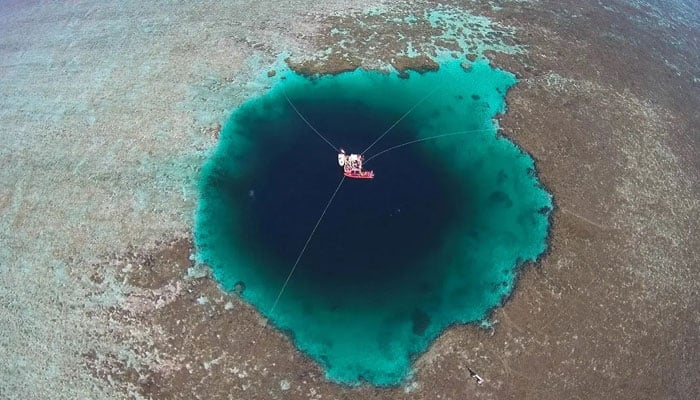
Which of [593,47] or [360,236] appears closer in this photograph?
[360,236]

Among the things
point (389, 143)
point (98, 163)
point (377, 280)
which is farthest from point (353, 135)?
point (98, 163)

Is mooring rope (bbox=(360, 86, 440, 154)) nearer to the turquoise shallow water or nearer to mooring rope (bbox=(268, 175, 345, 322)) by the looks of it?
the turquoise shallow water

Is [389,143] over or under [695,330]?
over

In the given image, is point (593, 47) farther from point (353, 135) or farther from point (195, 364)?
point (195, 364)

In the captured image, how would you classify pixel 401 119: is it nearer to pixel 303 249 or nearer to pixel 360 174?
pixel 360 174

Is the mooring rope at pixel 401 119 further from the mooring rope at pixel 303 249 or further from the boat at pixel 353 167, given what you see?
the mooring rope at pixel 303 249

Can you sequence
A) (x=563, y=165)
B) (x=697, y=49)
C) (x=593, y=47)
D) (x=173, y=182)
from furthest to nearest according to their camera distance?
(x=697, y=49)
(x=593, y=47)
(x=563, y=165)
(x=173, y=182)

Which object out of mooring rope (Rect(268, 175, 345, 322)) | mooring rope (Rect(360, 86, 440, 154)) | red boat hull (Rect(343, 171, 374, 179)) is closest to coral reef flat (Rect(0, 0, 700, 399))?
mooring rope (Rect(268, 175, 345, 322))
